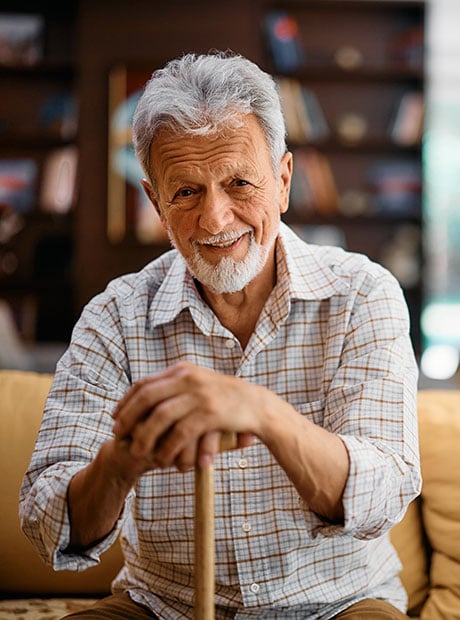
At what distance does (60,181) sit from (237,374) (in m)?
3.75

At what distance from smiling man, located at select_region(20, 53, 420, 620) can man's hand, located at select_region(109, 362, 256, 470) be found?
19 centimetres

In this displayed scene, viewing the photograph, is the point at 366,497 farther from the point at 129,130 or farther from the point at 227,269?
the point at 129,130

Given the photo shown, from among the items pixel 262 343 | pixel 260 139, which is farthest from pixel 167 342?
pixel 260 139

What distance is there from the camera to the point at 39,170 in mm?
5160

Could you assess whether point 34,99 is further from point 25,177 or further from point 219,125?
point 219,125

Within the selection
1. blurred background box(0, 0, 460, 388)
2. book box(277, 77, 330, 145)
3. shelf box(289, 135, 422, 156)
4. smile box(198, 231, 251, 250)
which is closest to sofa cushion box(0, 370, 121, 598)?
smile box(198, 231, 251, 250)

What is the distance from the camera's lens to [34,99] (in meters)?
5.16

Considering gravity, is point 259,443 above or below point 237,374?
below

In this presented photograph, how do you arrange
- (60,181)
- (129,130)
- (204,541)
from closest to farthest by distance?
1. (204,541)
2. (129,130)
3. (60,181)

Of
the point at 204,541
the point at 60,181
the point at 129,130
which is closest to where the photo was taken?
the point at 204,541

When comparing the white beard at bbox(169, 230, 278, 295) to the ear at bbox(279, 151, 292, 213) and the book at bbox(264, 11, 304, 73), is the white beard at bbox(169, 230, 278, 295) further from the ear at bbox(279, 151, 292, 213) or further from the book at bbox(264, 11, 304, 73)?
the book at bbox(264, 11, 304, 73)

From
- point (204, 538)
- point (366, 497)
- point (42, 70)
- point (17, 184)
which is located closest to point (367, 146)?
point (42, 70)

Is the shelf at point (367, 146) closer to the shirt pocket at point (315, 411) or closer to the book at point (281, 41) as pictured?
the book at point (281, 41)

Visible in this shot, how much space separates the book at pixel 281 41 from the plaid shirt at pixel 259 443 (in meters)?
3.60
